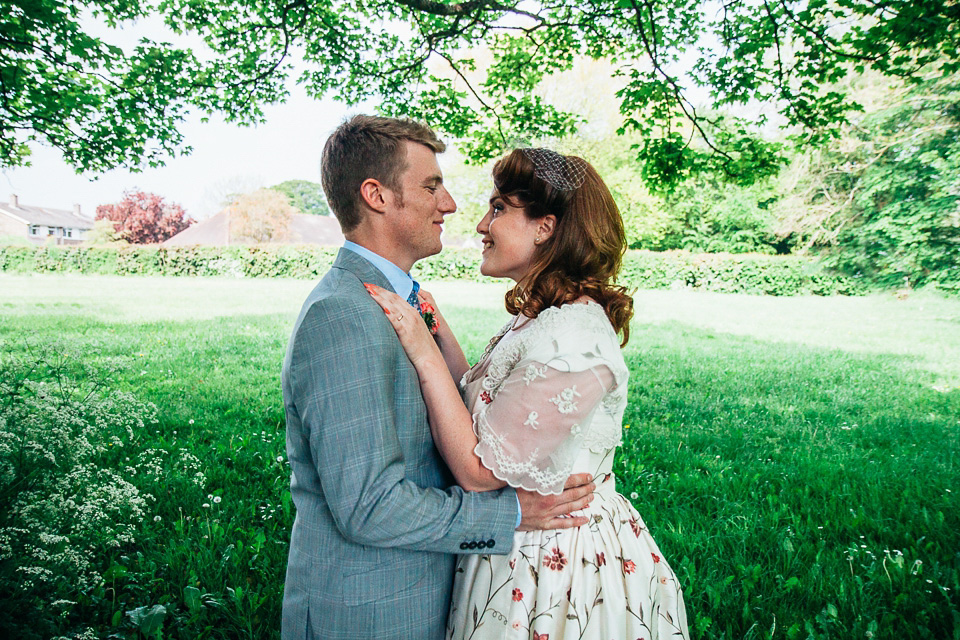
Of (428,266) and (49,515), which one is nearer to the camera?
(49,515)

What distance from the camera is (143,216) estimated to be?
59719 mm

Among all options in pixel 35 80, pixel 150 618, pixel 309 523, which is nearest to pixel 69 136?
pixel 35 80

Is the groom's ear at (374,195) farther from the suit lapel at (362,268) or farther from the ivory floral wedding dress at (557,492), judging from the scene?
the ivory floral wedding dress at (557,492)

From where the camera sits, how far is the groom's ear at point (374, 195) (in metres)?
1.91

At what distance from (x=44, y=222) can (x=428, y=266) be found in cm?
5073

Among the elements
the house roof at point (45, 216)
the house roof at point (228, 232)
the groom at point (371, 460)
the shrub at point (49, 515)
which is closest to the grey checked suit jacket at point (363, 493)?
the groom at point (371, 460)

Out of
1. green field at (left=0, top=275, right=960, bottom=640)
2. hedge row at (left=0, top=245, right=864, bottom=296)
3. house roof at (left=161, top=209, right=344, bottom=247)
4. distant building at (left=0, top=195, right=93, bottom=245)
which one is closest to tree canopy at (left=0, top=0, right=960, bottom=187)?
green field at (left=0, top=275, right=960, bottom=640)

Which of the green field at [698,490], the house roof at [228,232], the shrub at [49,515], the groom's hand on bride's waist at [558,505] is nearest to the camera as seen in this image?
the groom's hand on bride's waist at [558,505]

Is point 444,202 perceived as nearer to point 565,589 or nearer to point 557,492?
point 557,492

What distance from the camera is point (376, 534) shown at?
1.54m

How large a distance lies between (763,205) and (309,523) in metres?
41.8

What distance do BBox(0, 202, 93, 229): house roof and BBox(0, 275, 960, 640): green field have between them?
58.4 m

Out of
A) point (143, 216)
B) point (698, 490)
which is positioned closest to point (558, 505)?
point (698, 490)

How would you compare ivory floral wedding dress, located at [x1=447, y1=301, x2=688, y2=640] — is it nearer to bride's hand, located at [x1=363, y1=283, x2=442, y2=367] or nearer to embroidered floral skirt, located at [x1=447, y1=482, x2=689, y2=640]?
embroidered floral skirt, located at [x1=447, y1=482, x2=689, y2=640]
